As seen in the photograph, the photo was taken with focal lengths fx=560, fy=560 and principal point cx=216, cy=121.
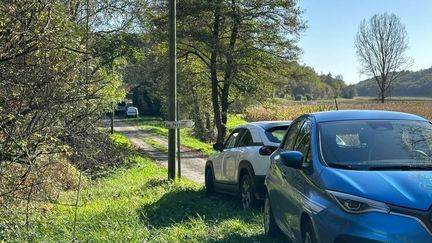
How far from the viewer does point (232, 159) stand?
10617 millimetres

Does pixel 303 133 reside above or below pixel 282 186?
above

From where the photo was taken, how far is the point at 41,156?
7.81m

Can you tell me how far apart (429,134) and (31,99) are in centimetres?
476

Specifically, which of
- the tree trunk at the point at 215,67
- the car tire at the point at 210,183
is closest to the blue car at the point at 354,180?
the car tire at the point at 210,183

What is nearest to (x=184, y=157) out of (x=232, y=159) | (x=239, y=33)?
(x=239, y=33)

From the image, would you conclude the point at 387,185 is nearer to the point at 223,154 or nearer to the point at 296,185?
the point at 296,185

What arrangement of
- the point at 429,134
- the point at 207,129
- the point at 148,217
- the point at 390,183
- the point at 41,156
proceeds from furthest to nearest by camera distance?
1. the point at 207,129
2. the point at 148,217
3. the point at 41,156
4. the point at 429,134
5. the point at 390,183

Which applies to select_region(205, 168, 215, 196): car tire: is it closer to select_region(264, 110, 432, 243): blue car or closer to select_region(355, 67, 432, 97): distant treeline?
select_region(264, 110, 432, 243): blue car

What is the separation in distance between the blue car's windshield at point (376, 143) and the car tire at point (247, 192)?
11.6 feet

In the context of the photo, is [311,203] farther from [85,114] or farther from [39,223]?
[39,223]

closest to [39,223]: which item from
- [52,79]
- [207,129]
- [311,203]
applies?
[52,79]

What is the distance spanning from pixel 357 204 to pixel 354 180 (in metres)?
0.30

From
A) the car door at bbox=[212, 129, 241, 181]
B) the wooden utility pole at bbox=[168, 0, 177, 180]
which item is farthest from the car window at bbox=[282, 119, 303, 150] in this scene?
the wooden utility pole at bbox=[168, 0, 177, 180]

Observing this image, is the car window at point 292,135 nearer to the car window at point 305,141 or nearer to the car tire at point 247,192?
the car window at point 305,141
